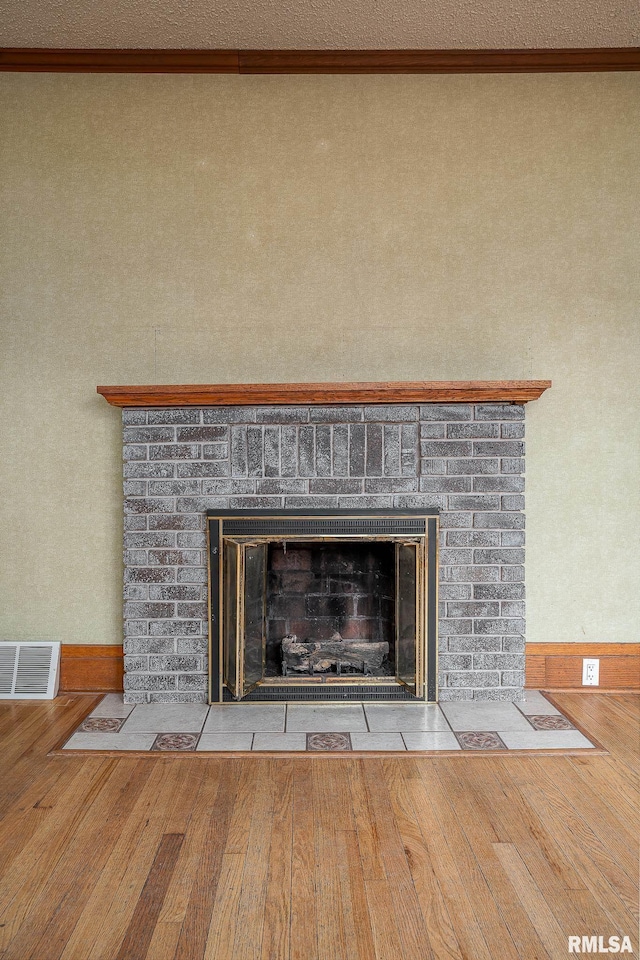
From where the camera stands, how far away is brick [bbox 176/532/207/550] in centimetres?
302

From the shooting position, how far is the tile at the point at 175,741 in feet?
8.39

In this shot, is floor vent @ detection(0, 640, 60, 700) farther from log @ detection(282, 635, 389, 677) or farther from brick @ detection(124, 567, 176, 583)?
log @ detection(282, 635, 389, 677)

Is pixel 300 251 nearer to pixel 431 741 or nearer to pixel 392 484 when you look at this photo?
pixel 392 484

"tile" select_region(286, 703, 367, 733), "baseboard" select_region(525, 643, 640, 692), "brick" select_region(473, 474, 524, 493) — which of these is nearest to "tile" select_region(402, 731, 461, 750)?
"tile" select_region(286, 703, 367, 733)

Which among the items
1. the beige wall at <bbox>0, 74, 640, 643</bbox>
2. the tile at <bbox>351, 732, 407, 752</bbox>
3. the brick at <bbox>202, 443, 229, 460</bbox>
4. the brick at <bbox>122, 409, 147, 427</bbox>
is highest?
the beige wall at <bbox>0, 74, 640, 643</bbox>

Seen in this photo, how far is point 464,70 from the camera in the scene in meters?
3.07

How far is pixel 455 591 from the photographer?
302 cm

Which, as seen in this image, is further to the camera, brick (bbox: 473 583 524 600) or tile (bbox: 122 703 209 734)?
brick (bbox: 473 583 524 600)

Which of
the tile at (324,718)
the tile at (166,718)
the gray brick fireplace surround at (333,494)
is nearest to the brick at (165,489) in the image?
the gray brick fireplace surround at (333,494)

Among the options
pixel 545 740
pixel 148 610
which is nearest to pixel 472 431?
pixel 545 740

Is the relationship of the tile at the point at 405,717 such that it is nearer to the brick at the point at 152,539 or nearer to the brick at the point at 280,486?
the brick at the point at 280,486

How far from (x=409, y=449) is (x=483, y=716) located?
120cm

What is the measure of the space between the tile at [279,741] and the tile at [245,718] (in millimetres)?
49

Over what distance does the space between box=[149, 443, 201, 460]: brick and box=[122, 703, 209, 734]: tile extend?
111 centimetres
